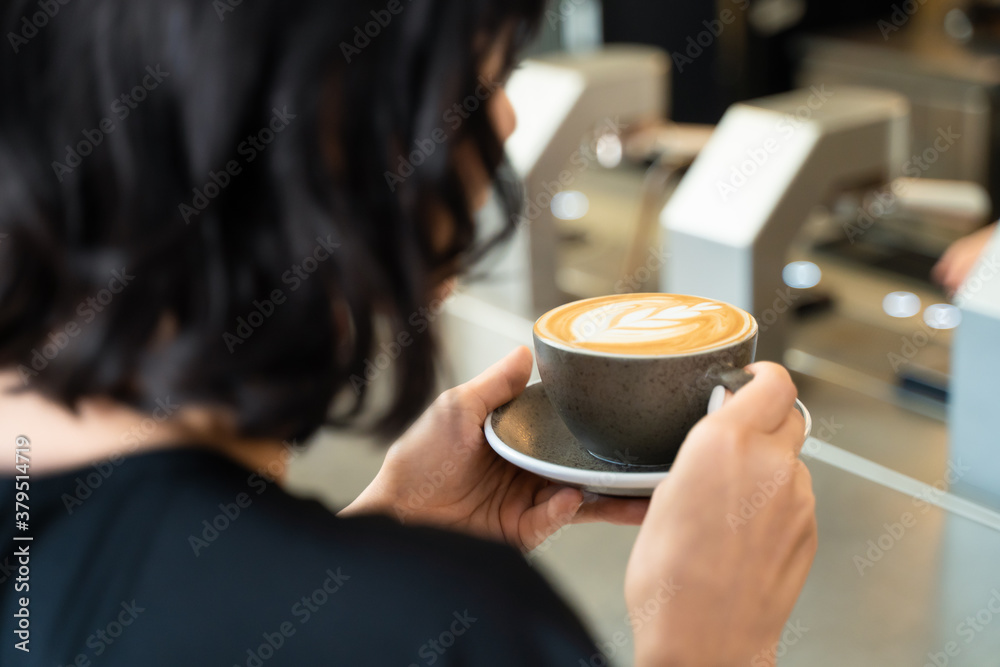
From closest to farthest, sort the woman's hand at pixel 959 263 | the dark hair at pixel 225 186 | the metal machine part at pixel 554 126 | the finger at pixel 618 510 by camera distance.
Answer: the dark hair at pixel 225 186 < the finger at pixel 618 510 < the woman's hand at pixel 959 263 < the metal machine part at pixel 554 126

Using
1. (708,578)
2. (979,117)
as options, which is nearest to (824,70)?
(979,117)

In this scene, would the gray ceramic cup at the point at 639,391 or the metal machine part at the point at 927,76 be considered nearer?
the gray ceramic cup at the point at 639,391

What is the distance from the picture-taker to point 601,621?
2.67 ft

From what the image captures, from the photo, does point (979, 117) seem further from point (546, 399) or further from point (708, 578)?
point (708, 578)

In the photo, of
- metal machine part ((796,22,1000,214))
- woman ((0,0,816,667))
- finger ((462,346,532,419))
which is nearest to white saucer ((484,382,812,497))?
finger ((462,346,532,419))

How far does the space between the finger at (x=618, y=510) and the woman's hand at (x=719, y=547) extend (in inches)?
5.8

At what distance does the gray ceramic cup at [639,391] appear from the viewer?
1.82 feet

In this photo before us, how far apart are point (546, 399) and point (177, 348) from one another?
13.2 inches

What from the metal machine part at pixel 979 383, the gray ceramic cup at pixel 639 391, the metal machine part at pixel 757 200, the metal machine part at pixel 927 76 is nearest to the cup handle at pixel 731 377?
the gray ceramic cup at pixel 639 391

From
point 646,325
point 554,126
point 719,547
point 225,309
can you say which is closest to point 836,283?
point 554,126

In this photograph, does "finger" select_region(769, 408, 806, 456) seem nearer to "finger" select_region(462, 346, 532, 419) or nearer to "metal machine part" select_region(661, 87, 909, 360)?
"finger" select_region(462, 346, 532, 419)

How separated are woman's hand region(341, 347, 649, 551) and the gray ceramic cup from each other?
0.26ft

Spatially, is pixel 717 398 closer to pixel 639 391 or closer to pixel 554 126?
pixel 639 391

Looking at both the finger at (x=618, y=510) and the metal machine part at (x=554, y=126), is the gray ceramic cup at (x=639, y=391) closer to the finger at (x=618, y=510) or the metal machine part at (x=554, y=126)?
the finger at (x=618, y=510)
